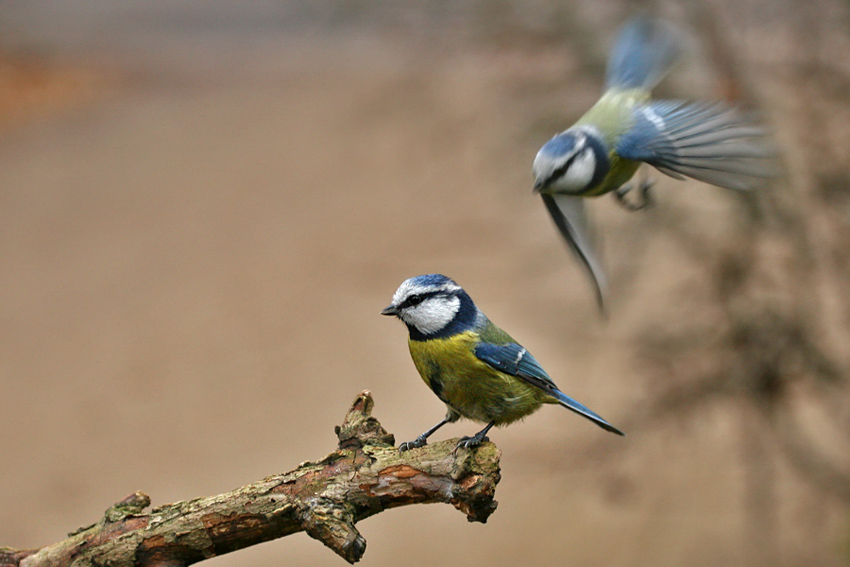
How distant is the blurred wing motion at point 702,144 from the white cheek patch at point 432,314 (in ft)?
1.12

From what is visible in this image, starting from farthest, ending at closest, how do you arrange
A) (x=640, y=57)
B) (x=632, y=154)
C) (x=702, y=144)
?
(x=640, y=57), (x=632, y=154), (x=702, y=144)

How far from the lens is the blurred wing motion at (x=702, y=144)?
102 centimetres

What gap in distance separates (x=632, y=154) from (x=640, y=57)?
37cm

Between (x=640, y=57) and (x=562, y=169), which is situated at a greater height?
(x=640, y=57)

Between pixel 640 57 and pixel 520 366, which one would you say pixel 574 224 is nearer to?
pixel 520 366

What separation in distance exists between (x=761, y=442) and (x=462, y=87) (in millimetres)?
2163

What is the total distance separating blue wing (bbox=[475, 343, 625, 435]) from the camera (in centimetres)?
124

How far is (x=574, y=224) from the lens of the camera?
115cm

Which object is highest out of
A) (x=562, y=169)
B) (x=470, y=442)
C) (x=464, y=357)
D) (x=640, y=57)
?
(x=640, y=57)

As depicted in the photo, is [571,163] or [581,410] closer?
[571,163]

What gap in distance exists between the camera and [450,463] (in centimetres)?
116

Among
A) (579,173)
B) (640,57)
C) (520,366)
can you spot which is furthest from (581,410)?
(640,57)

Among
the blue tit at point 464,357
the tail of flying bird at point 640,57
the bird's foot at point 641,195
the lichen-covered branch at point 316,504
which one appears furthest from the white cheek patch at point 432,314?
the tail of flying bird at point 640,57

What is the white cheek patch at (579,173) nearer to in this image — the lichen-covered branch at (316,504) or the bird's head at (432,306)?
the bird's head at (432,306)
